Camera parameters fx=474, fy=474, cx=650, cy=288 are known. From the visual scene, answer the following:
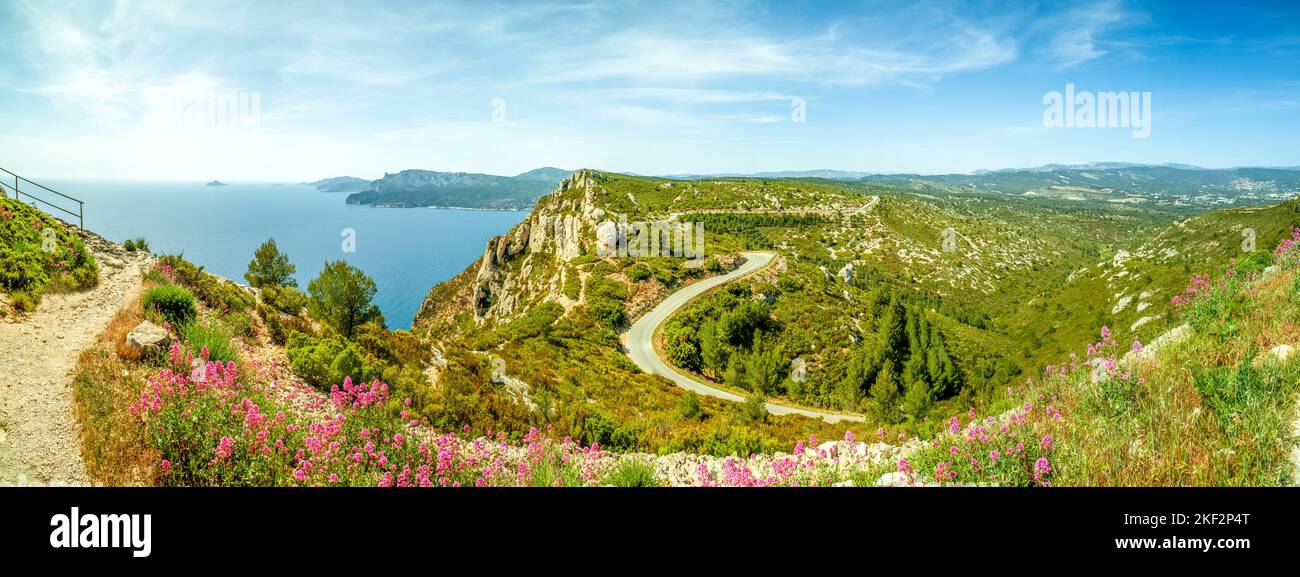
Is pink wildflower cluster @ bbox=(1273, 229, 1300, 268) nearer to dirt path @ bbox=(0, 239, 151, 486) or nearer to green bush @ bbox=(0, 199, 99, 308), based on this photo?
dirt path @ bbox=(0, 239, 151, 486)

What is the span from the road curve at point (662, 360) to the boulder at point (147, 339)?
24.1 metres

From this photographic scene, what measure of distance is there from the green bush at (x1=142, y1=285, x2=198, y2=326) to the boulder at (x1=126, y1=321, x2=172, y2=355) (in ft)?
5.01

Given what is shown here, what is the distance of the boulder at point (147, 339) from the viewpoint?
796 cm

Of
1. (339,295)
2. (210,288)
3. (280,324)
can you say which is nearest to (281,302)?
(210,288)

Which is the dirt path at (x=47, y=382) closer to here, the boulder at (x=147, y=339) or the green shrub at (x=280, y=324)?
the boulder at (x=147, y=339)

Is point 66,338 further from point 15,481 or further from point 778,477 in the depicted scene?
point 778,477

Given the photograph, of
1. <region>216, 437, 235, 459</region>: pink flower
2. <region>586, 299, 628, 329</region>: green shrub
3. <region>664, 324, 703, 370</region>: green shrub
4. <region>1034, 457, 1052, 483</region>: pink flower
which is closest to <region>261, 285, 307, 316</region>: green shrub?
<region>216, 437, 235, 459</region>: pink flower

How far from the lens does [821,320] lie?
4516 centimetres

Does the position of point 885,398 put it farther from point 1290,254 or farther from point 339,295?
point 339,295
